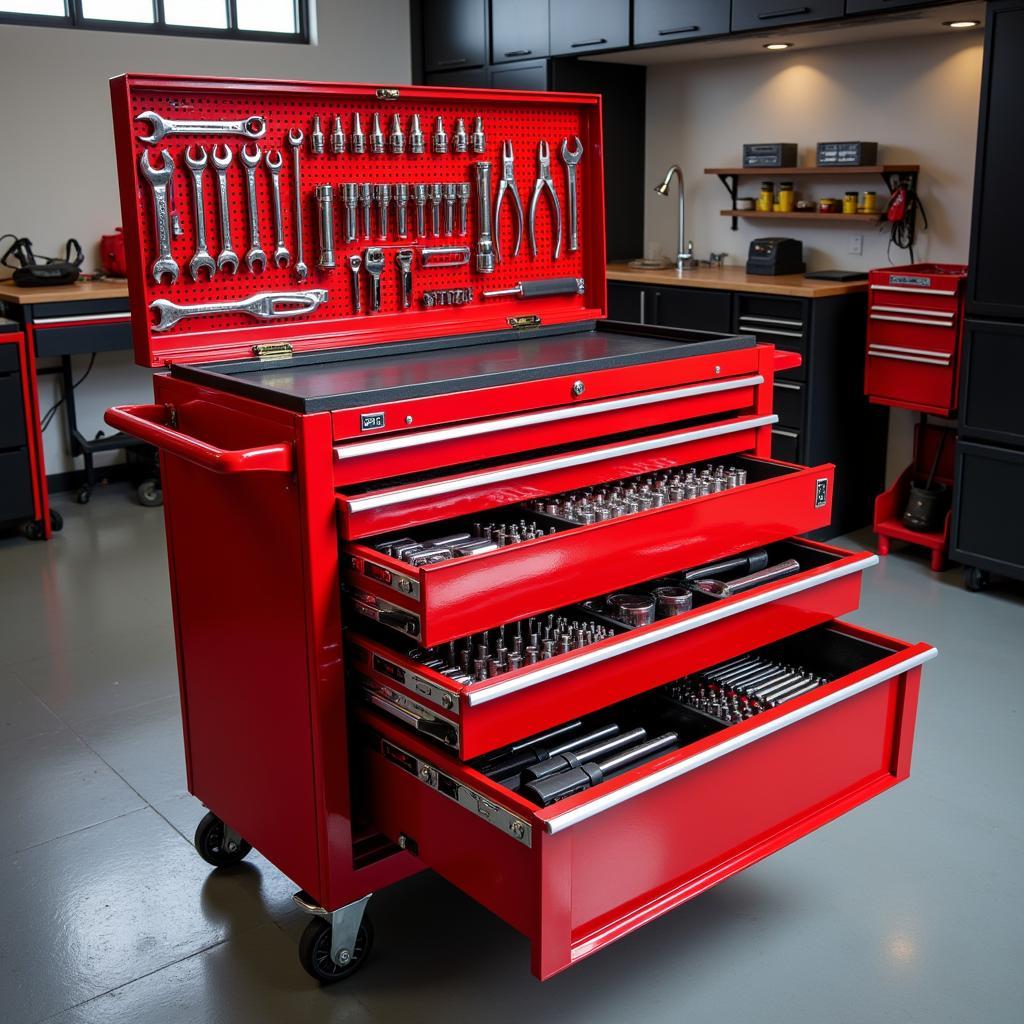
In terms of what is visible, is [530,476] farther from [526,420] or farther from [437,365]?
[437,365]

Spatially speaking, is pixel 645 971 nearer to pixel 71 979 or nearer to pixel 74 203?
pixel 71 979

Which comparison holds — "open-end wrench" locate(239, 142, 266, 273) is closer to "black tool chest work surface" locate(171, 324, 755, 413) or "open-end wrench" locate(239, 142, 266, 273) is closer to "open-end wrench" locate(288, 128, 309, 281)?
"open-end wrench" locate(288, 128, 309, 281)

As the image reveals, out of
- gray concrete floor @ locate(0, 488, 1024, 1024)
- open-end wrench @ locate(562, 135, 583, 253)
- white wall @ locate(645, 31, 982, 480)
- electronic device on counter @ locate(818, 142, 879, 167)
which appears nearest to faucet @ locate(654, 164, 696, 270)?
white wall @ locate(645, 31, 982, 480)

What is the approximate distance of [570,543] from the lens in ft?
5.98

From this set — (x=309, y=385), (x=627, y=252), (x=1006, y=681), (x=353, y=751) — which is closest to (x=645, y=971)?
(x=353, y=751)

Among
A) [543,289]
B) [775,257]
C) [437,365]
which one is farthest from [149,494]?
[437,365]

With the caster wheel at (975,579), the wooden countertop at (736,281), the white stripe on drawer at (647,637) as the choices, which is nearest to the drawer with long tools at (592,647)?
the white stripe on drawer at (647,637)

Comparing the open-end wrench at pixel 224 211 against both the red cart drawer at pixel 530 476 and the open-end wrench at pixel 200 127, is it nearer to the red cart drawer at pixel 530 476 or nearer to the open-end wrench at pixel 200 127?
the open-end wrench at pixel 200 127

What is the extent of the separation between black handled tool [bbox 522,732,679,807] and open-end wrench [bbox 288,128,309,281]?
43.0 inches

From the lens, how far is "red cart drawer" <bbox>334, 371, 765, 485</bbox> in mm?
1814

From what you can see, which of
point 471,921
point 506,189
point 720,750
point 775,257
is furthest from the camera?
point 775,257

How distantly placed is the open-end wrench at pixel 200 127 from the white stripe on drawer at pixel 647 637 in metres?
1.13

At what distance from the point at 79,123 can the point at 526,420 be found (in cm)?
396

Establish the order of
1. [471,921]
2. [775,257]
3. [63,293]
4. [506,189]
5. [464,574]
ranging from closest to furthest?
1. [464,574]
2. [471,921]
3. [506,189]
4. [63,293]
5. [775,257]
